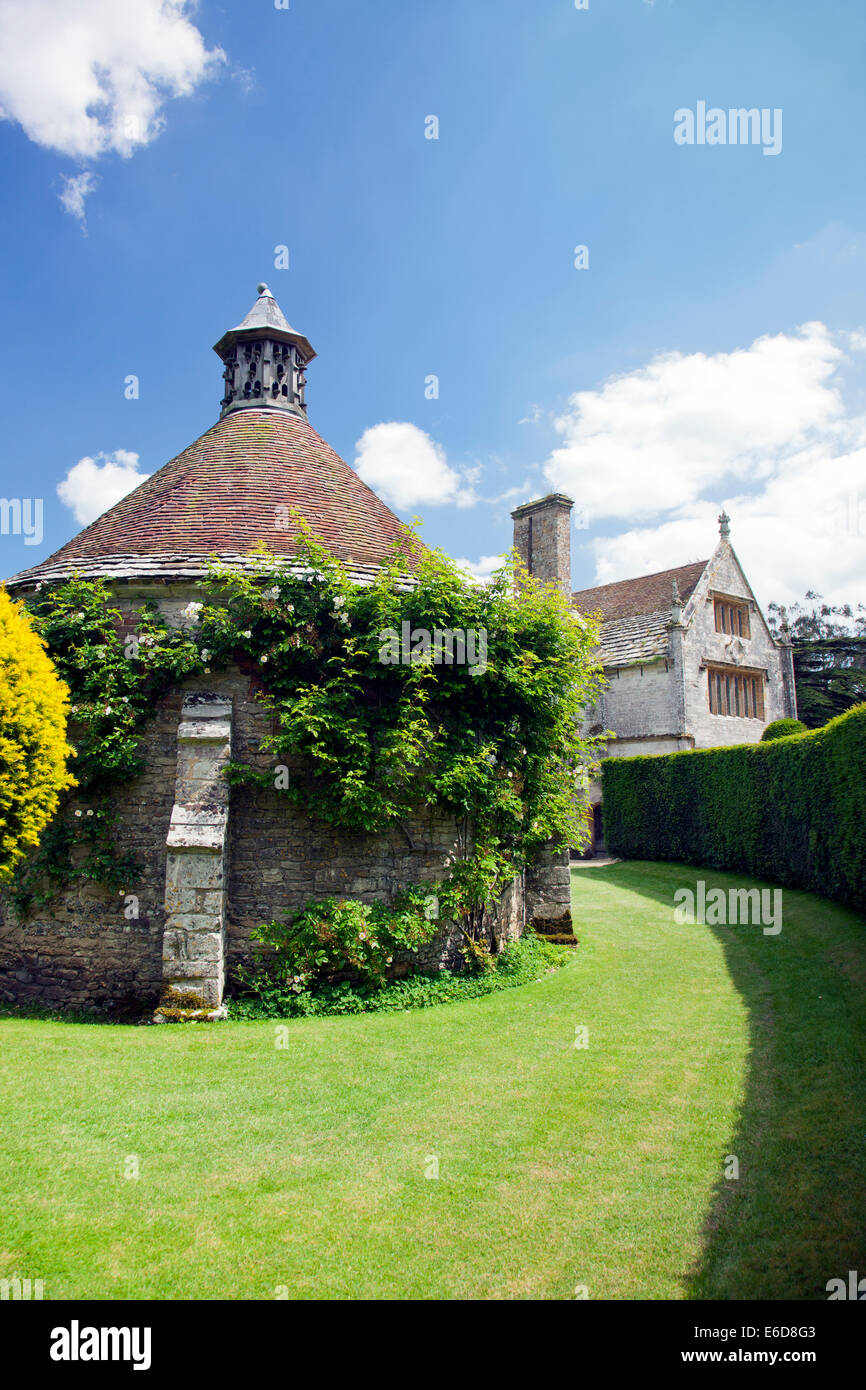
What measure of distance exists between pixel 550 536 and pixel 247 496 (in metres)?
8.66

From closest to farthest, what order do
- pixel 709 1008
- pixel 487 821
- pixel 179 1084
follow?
pixel 179 1084, pixel 709 1008, pixel 487 821

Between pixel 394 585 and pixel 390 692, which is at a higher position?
pixel 394 585

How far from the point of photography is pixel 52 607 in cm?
962

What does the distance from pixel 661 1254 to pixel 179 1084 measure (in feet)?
13.5

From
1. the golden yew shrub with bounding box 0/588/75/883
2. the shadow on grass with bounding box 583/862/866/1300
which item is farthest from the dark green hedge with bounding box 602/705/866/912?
the golden yew shrub with bounding box 0/588/75/883

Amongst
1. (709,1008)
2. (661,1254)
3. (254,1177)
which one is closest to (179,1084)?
(254,1177)

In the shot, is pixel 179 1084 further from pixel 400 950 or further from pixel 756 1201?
pixel 756 1201

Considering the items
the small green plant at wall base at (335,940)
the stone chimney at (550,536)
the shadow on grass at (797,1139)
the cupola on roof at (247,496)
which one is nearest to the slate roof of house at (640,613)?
the stone chimney at (550,536)

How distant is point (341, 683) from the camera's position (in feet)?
30.1

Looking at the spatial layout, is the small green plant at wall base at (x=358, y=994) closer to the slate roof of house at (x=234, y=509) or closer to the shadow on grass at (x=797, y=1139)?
the shadow on grass at (x=797, y=1139)

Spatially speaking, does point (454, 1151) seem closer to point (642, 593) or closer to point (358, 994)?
point (358, 994)

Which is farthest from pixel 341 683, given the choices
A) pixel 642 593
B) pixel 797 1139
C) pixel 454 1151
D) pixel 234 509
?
pixel 642 593

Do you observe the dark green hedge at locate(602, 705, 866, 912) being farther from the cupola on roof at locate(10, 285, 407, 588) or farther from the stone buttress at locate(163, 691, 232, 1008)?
the stone buttress at locate(163, 691, 232, 1008)

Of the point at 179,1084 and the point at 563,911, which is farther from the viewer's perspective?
the point at 563,911
